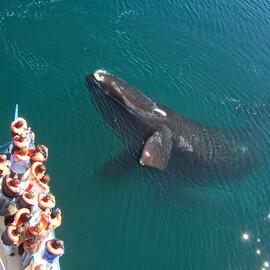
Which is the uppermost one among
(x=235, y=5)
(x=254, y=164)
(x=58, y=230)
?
(x=235, y=5)

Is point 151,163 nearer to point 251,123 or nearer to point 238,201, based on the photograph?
point 238,201

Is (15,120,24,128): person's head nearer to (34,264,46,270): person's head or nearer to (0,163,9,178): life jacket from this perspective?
(0,163,9,178): life jacket

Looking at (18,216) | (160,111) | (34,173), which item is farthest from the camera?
(160,111)

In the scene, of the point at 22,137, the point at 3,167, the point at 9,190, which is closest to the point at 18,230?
the point at 9,190

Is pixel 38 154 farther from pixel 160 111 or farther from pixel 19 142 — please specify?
pixel 160 111

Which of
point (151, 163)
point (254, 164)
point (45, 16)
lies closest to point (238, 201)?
point (254, 164)

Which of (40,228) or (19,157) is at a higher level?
(40,228)
